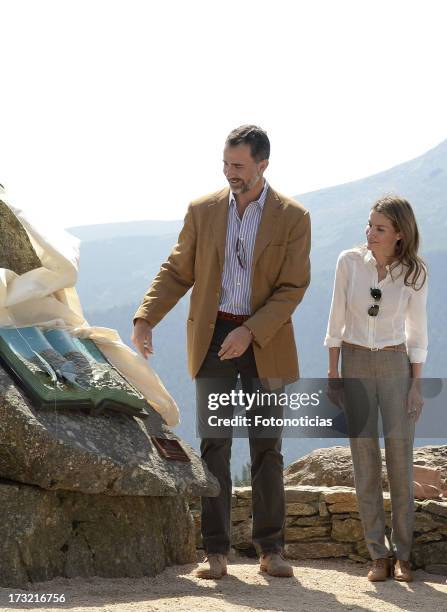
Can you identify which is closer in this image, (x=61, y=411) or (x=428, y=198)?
(x=61, y=411)

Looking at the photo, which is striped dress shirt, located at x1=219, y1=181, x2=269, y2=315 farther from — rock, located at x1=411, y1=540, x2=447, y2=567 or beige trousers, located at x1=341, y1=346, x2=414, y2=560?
rock, located at x1=411, y1=540, x2=447, y2=567

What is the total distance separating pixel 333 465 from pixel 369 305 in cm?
240

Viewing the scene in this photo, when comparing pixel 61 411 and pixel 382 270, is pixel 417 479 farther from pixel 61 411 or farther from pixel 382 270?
pixel 61 411

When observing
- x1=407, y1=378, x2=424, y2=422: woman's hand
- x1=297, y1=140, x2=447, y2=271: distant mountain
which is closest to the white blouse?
x1=407, y1=378, x2=424, y2=422: woman's hand

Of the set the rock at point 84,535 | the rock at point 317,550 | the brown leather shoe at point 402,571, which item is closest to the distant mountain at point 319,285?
the rock at point 317,550

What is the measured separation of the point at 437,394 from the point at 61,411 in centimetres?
224

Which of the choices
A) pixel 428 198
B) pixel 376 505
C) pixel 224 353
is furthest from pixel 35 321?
pixel 428 198

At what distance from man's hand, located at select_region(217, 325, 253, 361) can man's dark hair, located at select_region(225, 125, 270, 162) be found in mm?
941

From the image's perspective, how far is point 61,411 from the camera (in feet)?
18.7

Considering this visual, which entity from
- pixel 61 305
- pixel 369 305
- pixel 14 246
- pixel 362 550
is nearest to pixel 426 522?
pixel 362 550

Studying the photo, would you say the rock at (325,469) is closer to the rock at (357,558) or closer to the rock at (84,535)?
the rock at (357,558)

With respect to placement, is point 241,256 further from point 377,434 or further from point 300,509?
point 300,509

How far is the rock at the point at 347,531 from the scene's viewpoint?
7.29 meters

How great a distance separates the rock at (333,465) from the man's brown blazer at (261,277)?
230cm
